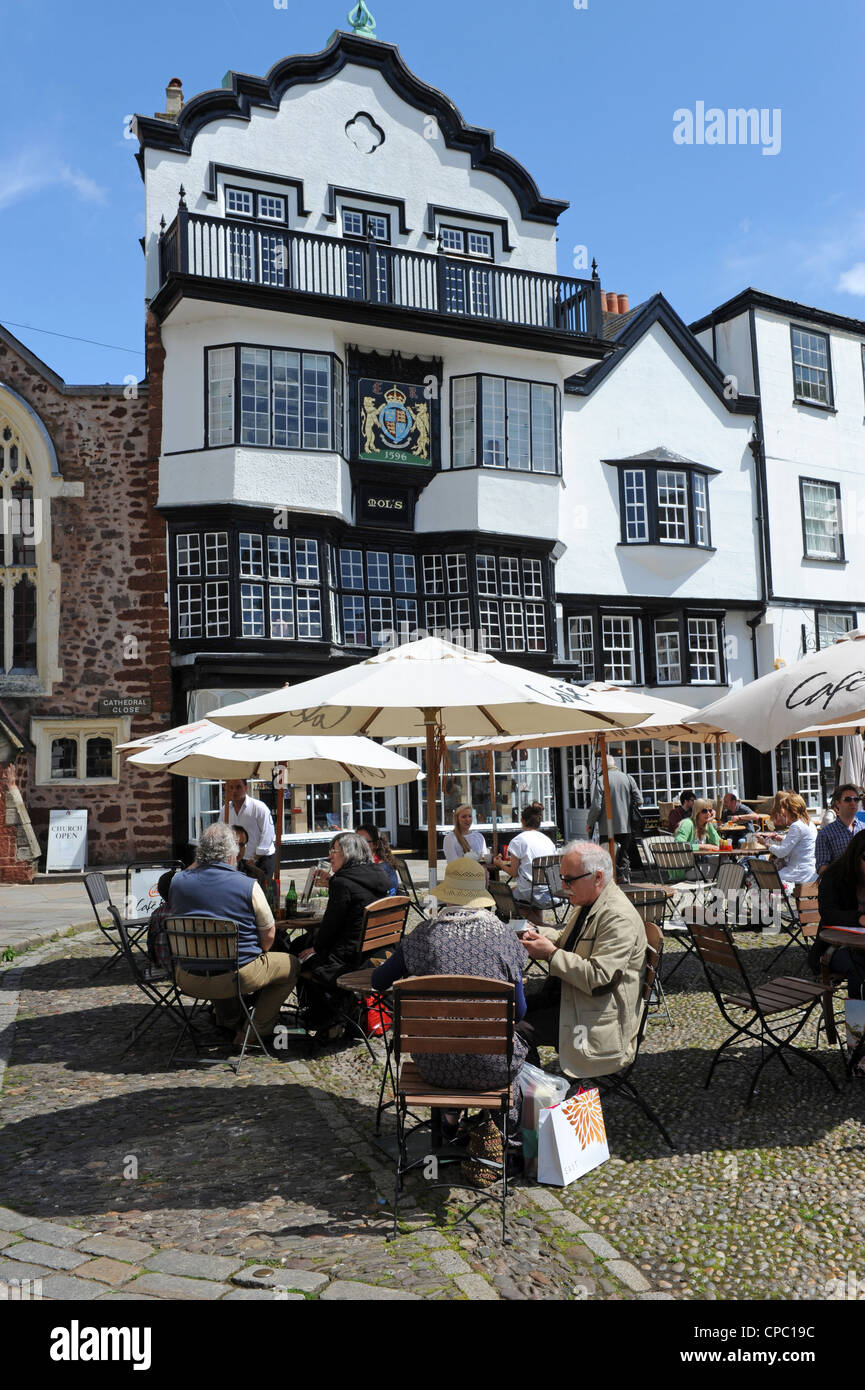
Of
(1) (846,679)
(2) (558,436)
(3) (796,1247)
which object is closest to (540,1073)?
(3) (796,1247)

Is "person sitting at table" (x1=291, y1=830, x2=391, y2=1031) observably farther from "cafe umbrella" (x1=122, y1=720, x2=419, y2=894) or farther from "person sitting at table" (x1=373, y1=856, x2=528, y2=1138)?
"person sitting at table" (x1=373, y1=856, x2=528, y2=1138)

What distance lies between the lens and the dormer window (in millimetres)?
22547

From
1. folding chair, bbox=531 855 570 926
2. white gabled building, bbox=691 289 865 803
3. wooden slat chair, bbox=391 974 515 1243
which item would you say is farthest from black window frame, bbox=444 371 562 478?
wooden slat chair, bbox=391 974 515 1243

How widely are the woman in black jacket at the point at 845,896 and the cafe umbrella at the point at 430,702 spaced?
1.65m

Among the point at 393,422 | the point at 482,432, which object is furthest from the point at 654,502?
the point at 393,422

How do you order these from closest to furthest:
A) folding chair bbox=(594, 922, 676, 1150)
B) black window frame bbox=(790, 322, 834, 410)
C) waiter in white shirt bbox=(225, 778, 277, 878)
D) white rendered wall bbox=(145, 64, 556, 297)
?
folding chair bbox=(594, 922, 676, 1150)
waiter in white shirt bbox=(225, 778, 277, 878)
white rendered wall bbox=(145, 64, 556, 297)
black window frame bbox=(790, 322, 834, 410)

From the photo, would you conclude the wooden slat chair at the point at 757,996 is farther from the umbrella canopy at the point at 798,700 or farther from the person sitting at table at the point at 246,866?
the person sitting at table at the point at 246,866

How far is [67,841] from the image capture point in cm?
1873

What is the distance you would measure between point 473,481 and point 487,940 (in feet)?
56.9

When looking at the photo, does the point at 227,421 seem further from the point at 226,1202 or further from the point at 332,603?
the point at 226,1202

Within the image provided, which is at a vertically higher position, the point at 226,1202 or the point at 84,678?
the point at 84,678

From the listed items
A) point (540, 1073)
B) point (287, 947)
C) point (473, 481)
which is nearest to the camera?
point (540, 1073)

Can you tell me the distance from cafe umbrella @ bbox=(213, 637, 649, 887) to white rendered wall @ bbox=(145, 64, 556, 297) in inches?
616
